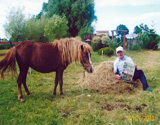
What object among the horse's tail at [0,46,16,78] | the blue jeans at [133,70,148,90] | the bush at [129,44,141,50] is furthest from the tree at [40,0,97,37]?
the horse's tail at [0,46,16,78]

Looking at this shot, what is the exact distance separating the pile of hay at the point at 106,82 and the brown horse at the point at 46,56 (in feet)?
3.41

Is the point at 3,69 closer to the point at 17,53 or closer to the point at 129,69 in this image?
the point at 17,53

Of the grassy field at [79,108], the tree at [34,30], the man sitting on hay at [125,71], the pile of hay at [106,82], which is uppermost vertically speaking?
the tree at [34,30]

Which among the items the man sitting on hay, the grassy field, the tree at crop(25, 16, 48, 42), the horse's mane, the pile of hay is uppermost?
the tree at crop(25, 16, 48, 42)

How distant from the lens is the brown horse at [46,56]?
153 inches

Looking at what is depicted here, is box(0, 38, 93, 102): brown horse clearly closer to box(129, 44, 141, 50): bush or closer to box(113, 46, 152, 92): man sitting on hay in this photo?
box(113, 46, 152, 92): man sitting on hay

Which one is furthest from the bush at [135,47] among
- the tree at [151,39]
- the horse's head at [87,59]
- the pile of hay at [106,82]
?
the horse's head at [87,59]

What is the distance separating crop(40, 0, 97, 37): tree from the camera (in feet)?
87.5

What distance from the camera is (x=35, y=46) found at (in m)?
4.05

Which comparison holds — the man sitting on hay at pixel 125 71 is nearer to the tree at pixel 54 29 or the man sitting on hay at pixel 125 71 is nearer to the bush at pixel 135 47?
the tree at pixel 54 29

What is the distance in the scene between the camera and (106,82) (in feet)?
15.5

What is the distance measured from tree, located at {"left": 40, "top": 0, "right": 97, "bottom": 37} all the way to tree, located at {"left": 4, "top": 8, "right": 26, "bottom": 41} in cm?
1192

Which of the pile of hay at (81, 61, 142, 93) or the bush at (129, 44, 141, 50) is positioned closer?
the pile of hay at (81, 61, 142, 93)

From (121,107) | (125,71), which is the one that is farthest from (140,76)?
(121,107)
